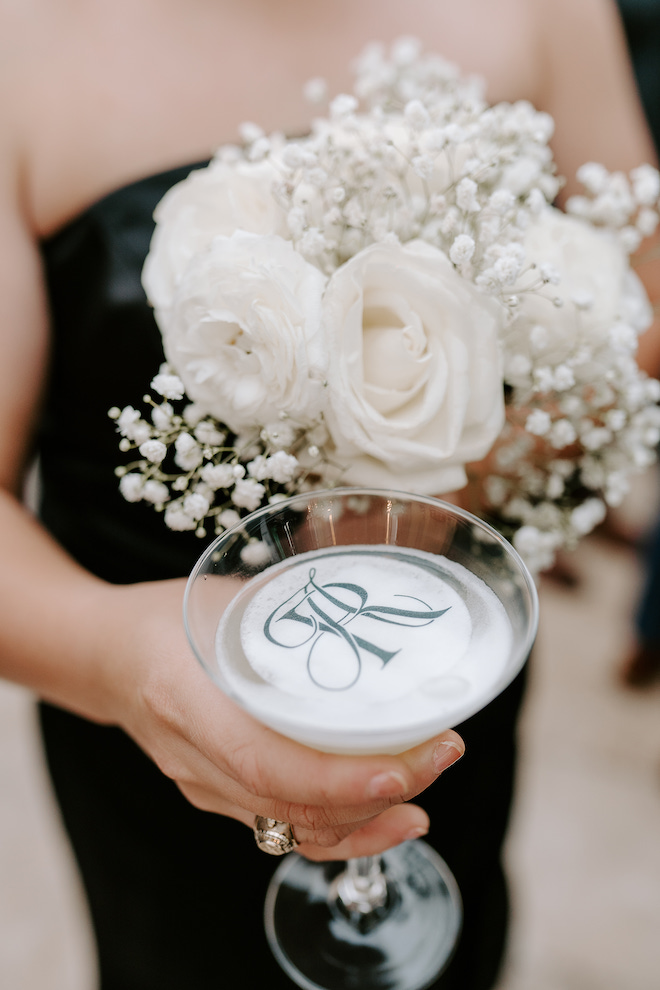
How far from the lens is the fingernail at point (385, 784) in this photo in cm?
54

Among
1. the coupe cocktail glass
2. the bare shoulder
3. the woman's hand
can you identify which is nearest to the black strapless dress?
the woman's hand

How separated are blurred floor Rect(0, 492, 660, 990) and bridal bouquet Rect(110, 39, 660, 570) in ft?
4.41

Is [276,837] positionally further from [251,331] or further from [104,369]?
[104,369]

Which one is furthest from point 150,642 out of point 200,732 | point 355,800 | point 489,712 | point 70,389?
point 489,712

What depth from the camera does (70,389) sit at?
0.99m

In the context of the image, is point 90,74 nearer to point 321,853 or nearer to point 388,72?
point 388,72

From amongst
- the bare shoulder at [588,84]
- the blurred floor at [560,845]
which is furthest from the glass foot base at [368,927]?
the bare shoulder at [588,84]

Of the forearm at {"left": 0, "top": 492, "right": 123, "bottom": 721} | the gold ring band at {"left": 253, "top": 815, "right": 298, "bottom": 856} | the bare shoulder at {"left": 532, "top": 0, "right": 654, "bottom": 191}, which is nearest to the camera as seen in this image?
the gold ring band at {"left": 253, "top": 815, "right": 298, "bottom": 856}

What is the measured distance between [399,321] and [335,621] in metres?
0.28

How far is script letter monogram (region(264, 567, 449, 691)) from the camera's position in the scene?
0.56m

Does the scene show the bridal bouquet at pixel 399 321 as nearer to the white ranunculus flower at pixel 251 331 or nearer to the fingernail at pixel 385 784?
the white ranunculus flower at pixel 251 331

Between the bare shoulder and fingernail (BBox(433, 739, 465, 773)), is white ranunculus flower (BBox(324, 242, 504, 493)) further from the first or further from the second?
the bare shoulder

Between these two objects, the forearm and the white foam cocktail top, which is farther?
the forearm

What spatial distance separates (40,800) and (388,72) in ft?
6.80
